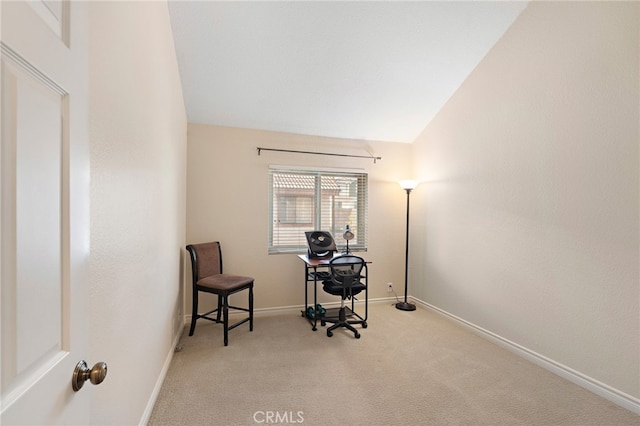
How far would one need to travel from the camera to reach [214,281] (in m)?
2.77

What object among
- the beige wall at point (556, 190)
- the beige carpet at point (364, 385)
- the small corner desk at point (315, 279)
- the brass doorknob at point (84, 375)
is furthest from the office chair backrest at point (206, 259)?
the beige wall at point (556, 190)

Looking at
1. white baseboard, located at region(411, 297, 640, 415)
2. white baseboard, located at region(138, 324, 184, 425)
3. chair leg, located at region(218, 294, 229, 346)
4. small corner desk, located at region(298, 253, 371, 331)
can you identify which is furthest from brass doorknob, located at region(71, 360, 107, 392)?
white baseboard, located at region(411, 297, 640, 415)

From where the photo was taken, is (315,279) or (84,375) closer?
(84,375)

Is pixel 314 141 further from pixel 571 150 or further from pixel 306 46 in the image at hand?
pixel 571 150

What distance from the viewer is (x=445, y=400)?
1.89 metres

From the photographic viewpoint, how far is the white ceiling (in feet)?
7.39

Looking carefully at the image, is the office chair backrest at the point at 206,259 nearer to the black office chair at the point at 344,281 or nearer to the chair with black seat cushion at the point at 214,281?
the chair with black seat cushion at the point at 214,281

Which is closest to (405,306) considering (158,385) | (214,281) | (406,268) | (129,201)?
(406,268)

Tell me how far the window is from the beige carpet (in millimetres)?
1253

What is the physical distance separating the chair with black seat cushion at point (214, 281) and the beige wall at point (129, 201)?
48 centimetres

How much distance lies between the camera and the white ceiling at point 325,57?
7.39 ft

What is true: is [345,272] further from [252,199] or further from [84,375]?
[84,375]

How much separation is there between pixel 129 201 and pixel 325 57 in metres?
2.18

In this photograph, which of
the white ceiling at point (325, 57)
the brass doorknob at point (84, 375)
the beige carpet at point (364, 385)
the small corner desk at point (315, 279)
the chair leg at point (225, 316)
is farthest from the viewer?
the small corner desk at point (315, 279)
